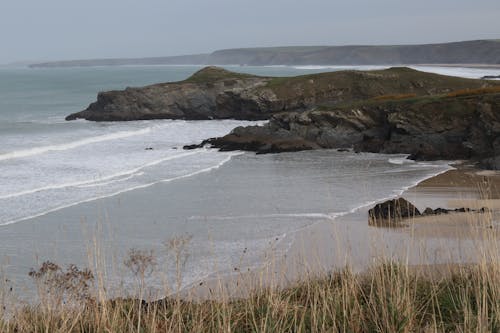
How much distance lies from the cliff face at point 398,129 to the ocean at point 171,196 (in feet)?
6.82

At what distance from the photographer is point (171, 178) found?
92.0 feet

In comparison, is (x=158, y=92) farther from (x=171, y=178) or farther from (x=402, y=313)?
(x=402, y=313)

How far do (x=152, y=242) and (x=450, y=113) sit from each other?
26.2 metres

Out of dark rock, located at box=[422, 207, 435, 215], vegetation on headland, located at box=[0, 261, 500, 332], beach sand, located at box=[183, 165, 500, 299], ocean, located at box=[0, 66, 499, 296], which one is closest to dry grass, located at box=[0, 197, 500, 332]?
vegetation on headland, located at box=[0, 261, 500, 332]

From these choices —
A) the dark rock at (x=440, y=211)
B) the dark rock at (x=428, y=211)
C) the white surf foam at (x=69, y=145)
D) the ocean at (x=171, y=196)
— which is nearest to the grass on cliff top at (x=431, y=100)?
the ocean at (x=171, y=196)

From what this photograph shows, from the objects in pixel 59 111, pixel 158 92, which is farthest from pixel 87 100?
pixel 158 92

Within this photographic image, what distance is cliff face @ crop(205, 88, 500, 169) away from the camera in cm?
3512

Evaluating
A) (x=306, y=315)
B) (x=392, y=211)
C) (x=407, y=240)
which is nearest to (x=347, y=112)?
(x=392, y=211)

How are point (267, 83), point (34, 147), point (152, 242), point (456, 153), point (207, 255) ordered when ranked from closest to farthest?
point (207, 255)
point (152, 242)
point (456, 153)
point (34, 147)
point (267, 83)

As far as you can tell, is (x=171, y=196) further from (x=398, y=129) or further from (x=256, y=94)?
(x=256, y=94)

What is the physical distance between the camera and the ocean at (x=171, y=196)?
15297 millimetres

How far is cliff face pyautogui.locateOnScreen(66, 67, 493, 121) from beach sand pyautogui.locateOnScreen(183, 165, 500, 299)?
120ft

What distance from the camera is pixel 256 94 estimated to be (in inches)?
2470

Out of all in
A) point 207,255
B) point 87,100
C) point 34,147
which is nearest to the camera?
point 207,255
